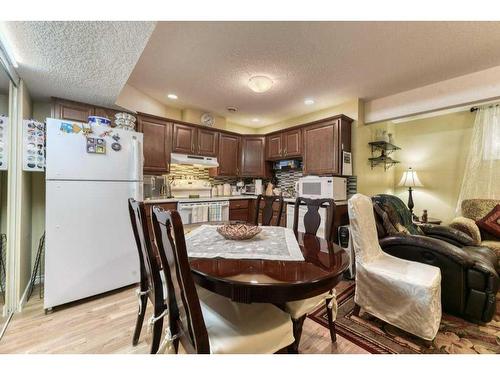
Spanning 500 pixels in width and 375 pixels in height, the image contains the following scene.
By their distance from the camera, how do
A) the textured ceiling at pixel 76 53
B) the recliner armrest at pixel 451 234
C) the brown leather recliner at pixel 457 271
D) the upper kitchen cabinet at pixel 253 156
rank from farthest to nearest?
the upper kitchen cabinet at pixel 253 156
the recliner armrest at pixel 451 234
the brown leather recliner at pixel 457 271
the textured ceiling at pixel 76 53

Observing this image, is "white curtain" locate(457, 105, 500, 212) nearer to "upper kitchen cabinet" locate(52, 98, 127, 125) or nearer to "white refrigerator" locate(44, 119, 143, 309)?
"white refrigerator" locate(44, 119, 143, 309)

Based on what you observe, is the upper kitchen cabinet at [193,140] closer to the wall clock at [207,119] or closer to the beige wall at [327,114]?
the wall clock at [207,119]

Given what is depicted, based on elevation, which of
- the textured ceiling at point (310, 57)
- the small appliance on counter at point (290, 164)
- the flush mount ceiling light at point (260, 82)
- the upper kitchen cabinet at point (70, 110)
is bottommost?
the small appliance on counter at point (290, 164)

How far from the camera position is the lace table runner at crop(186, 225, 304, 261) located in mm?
1140

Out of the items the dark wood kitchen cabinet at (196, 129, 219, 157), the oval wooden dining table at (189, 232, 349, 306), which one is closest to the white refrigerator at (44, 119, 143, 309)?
the dark wood kitchen cabinet at (196, 129, 219, 157)

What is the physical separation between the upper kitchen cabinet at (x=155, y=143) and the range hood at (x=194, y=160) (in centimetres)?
10

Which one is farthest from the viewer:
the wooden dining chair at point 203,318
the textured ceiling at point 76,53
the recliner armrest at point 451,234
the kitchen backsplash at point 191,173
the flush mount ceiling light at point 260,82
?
the kitchen backsplash at point 191,173

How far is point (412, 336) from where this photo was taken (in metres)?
1.59

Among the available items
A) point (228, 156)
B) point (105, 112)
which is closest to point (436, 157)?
point (228, 156)

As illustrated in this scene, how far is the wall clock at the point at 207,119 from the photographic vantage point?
152 inches

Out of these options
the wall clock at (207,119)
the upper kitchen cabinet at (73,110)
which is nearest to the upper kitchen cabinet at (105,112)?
the upper kitchen cabinet at (73,110)

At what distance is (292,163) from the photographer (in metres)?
3.88

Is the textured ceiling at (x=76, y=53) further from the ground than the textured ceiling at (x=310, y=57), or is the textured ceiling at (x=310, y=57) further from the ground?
the textured ceiling at (x=310, y=57)
